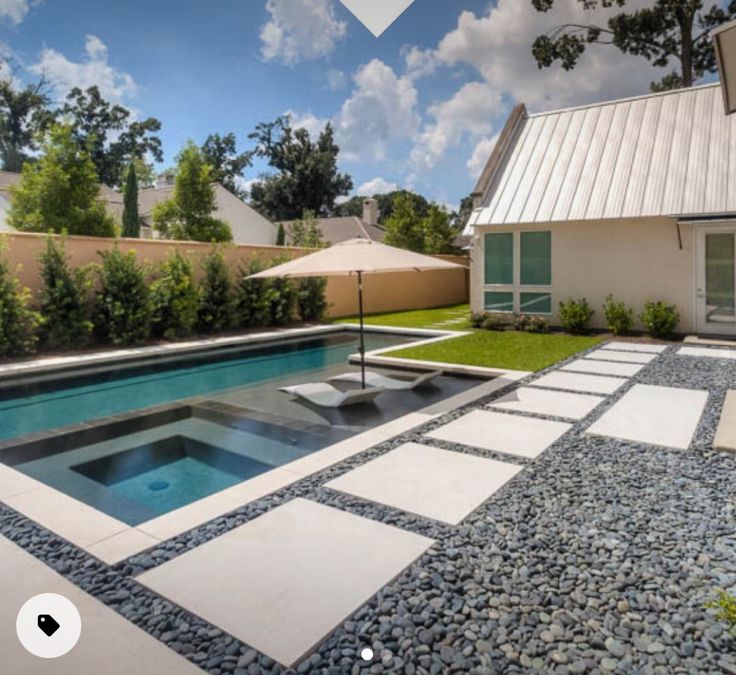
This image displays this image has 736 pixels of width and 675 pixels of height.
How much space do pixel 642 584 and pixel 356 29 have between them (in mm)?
6343

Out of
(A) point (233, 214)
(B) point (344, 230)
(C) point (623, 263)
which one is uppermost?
(A) point (233, 214)

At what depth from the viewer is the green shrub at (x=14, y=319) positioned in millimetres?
10602

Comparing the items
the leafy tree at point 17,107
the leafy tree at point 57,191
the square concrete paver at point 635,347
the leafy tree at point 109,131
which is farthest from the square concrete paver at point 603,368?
the leafy tree at point 57,191

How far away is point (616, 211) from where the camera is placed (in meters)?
13.4

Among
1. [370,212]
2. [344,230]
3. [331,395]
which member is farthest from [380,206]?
[331,395]

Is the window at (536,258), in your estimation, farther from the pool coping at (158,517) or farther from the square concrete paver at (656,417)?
the pool coping at (158,517)

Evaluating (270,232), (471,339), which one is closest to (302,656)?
(471,339)

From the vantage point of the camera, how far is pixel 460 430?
19.5 feet

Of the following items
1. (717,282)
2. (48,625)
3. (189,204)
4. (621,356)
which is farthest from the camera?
(189,204)

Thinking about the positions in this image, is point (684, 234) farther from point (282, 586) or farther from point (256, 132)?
point (256, 132)

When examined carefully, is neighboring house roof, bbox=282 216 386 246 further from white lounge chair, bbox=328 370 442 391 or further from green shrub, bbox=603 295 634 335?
white lounge chair, bbox=328 370 442 391

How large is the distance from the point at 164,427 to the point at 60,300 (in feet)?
21.6

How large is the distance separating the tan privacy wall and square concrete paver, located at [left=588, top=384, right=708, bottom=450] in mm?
11311
